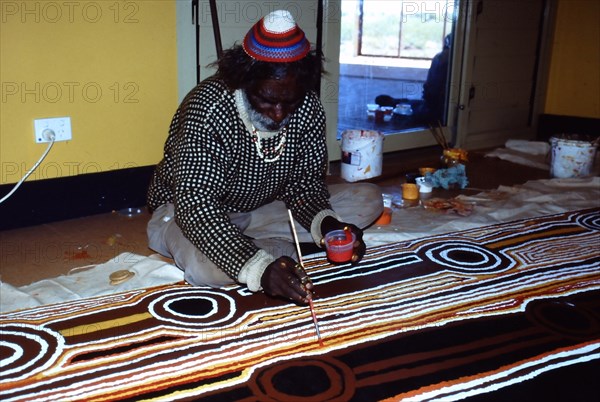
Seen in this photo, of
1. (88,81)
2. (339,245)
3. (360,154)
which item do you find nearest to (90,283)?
(339,245)

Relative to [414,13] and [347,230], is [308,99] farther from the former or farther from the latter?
[414,13]

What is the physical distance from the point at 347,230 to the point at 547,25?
373 cm

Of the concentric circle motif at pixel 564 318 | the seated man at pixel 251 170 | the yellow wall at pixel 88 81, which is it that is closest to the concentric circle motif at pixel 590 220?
the concentric circle motif at pixel 564 318

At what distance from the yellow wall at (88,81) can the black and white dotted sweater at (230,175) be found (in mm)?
705

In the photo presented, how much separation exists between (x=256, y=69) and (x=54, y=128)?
1361mm

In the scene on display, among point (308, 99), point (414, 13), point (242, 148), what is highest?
point (414, 13)

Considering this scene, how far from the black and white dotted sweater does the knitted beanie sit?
0.69ft

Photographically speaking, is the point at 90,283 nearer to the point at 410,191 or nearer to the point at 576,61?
the point at 410,191

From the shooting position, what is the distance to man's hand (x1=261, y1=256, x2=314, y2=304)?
1.68 meters

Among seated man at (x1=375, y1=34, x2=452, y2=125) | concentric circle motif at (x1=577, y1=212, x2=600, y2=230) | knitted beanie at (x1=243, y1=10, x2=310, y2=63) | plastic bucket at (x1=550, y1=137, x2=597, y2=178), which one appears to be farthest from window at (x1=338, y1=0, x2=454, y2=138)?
knitted beanie at (x1=243, y1=10, x2=310, y2=63)

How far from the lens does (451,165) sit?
12.8 feet

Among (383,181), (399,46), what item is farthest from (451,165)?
(399,46)

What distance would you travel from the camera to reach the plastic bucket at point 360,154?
3.70m

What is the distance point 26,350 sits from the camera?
182 cm
